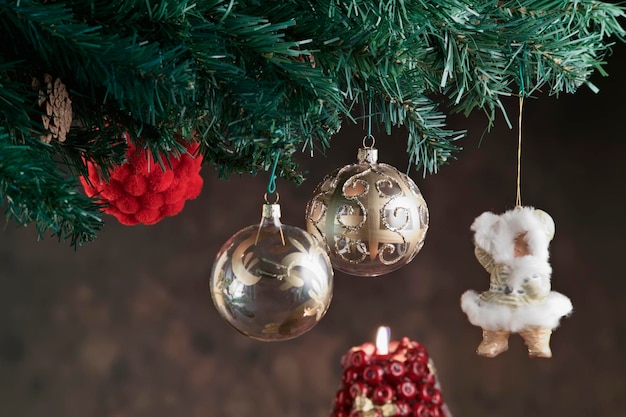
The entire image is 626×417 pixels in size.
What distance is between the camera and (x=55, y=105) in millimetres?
523

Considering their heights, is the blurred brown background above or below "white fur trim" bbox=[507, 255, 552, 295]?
below

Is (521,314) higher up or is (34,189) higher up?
(34,189)

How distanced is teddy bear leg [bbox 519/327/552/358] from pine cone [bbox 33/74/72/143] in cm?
44

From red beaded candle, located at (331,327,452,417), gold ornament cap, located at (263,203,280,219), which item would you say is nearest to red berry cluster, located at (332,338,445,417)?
red beaded candle, located at (331,327,452,417)

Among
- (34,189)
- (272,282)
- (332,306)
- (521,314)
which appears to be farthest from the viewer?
(332,306)

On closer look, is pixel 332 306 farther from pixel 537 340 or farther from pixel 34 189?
pixel 34 189

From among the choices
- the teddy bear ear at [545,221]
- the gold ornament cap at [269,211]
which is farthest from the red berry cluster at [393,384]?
the teddy bear ear at [545,221]

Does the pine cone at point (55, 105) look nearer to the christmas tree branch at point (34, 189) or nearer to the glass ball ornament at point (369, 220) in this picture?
the christmas tree branch at point (34, 189)

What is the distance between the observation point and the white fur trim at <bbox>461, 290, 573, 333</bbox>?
706mm

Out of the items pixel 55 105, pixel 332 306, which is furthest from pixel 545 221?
pixel 332 306

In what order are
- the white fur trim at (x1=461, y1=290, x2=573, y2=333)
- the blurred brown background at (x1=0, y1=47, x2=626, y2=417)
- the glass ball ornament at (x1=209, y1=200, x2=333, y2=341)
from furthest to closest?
the blurred brown background at (x1=0, y1=47, x2=626, y2=417), the white fur trim at (x1=461, y1=290, x2=573, y2=333), the glass ball ornament at (x1=209, y1=200, x2=333, y2=341)

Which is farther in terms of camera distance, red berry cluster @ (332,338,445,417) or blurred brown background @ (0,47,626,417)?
blurred brown background @ (0,47,626,417)

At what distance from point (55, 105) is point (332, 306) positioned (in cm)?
154

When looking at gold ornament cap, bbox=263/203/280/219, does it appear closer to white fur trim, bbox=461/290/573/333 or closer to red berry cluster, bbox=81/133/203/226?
red berry cluster, bbox=81/133/203/226
